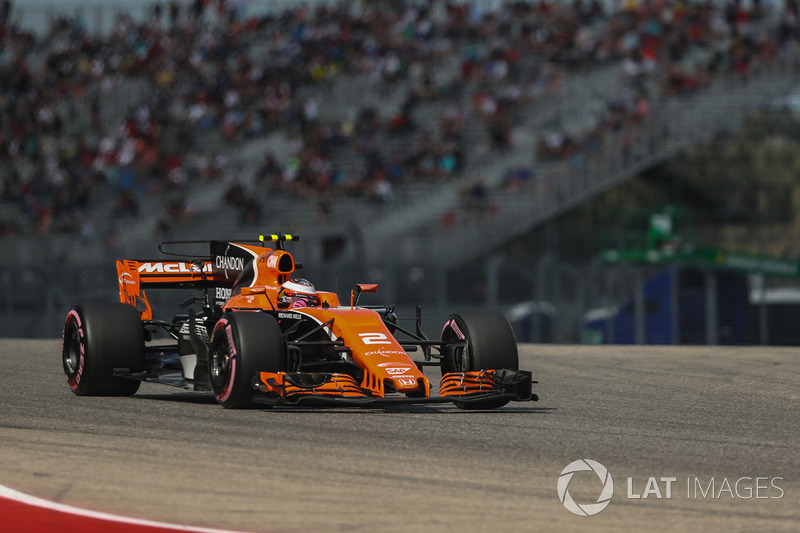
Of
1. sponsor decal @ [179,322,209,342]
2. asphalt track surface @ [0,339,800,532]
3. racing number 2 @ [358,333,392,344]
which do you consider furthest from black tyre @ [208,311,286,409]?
sponsor decal @ [179,322,209,342]

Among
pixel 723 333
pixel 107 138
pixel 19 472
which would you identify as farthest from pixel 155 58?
pixel 19 472

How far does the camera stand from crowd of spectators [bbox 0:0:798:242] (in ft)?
84.8

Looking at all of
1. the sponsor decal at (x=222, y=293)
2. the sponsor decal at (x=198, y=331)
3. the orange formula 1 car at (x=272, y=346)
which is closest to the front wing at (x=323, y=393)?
the orange formula 1 car at (x=272, y=346)

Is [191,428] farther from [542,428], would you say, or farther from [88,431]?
[542,428]

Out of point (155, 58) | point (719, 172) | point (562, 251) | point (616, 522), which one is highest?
point (155, 58)

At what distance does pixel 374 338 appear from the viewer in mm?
8227

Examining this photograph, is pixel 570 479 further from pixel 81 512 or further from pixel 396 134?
pixel 396 134

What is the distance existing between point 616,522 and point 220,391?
399 centimetres

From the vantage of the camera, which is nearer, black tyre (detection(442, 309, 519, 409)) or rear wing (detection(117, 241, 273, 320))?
black tyre (detection(442, 309, 519, 409))

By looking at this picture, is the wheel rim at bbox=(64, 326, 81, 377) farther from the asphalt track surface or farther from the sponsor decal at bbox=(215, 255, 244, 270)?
the sponsor decal at bbox=(215, 255, 244, 270)

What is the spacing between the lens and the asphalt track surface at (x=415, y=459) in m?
5.05

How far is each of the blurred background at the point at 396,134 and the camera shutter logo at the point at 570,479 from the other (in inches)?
452

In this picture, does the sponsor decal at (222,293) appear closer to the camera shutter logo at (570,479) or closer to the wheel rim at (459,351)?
the wheel rim at (459,351)

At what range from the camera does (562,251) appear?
62.9 feet
